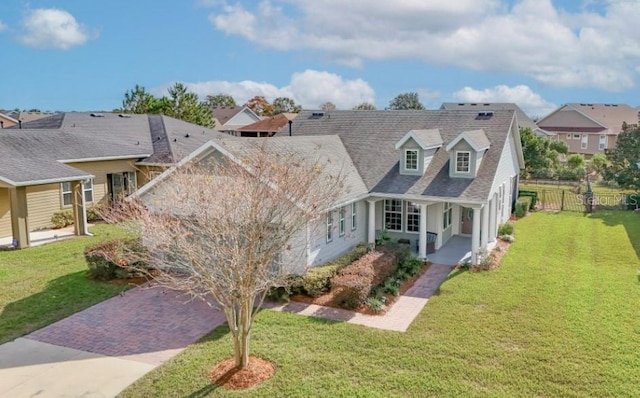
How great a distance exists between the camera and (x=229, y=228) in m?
10.5

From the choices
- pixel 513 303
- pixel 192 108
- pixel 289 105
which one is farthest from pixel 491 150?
pixel 289 105

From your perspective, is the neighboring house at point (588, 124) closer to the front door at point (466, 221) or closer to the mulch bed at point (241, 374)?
the front door at point (466, 221)

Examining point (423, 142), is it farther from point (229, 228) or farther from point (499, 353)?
point (229, 228)

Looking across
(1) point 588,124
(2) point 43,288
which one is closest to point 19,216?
(2) point 43,288

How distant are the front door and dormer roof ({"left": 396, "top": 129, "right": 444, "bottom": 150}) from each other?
4198 mm

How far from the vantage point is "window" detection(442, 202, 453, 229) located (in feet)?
74.3

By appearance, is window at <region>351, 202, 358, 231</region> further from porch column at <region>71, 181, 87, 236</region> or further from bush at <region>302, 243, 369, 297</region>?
porch column at <region>71, 181, 87, 236</region>

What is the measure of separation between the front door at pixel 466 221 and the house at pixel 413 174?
Answer: 2.0 inches

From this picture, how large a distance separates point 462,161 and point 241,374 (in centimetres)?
1339

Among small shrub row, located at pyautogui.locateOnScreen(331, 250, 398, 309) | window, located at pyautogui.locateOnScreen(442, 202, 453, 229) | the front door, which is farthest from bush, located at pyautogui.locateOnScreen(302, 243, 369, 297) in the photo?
the front door

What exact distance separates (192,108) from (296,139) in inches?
1274

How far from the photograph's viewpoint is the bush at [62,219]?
25953 mm

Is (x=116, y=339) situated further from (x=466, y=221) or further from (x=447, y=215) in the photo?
(x=466, y=221)

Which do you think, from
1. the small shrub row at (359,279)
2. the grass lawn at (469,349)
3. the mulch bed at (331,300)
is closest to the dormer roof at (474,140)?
the grass lawn at (469,349)
